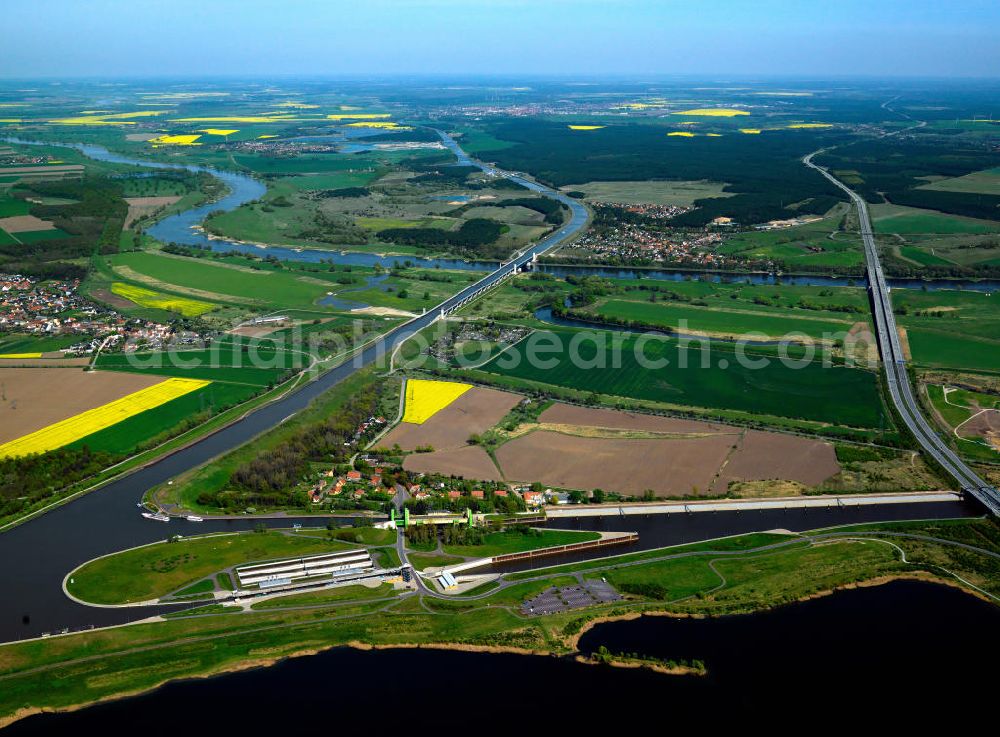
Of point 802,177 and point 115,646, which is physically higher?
point 802,177

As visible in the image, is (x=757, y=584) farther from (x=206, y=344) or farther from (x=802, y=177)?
(x=802, y=177)

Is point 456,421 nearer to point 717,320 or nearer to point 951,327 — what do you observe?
point 717,320

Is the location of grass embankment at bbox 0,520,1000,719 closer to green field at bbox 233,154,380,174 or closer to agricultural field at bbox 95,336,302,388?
agricultural field at bbox 95,336,302,388

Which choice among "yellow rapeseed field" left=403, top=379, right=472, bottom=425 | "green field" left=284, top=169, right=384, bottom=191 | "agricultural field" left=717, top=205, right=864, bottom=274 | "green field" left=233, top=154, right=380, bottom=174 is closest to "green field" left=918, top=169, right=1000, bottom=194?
"agricultural field" left=717, top=205, right=864, bottom=274

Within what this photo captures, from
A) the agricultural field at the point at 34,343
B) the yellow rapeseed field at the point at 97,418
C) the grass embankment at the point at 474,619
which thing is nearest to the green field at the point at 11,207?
the agricultural field at the point at 34,343

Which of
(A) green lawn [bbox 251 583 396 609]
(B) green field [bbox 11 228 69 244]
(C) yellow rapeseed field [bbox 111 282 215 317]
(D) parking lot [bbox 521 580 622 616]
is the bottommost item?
(A) green lawn [bbox 251 583 396 609]

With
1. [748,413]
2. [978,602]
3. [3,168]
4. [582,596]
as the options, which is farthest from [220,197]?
[978,602]

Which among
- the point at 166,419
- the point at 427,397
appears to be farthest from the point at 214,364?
the point at 427,397
